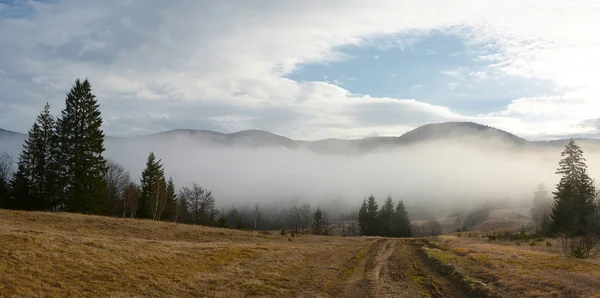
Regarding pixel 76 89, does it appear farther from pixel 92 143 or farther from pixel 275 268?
pixel 275 268

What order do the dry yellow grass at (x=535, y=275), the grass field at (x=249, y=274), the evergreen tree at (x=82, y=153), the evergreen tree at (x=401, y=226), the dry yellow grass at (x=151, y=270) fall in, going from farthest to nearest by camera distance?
the evergreen tree at (x=401, y=226), the evergreen tree at (x=82, y=153), the dry yellow grass at (x=535, y=275), the grass field at (x=249, y=274), the dry yellow grass at (x=151, y=270)

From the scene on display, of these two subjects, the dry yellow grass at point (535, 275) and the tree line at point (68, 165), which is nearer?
the dry yellow grass at point (535, 275)

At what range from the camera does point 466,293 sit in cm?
1862

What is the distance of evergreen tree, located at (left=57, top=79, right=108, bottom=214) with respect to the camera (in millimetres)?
55406

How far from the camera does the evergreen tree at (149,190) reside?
8069cm

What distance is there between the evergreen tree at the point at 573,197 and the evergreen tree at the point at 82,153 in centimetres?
7564

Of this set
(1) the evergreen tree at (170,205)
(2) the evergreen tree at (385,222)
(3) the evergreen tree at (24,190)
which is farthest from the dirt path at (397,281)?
(2) the evergreen tree at (385,222)

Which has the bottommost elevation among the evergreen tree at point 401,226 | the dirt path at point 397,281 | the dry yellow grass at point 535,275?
the evergreen tree at point 401,226

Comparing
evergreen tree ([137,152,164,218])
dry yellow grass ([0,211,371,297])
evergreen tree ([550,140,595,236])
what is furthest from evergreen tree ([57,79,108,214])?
evergreen tree ([550,140,595,236])

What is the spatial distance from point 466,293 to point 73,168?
5505 cm

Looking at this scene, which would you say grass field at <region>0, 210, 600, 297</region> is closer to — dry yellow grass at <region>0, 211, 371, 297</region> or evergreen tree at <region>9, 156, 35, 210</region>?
dry yellow grass at <region>0, 211, 371, 297</region>

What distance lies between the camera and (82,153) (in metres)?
55.9

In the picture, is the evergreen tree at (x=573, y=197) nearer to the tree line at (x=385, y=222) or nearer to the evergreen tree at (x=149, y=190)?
the tree line at (x=385, y=222)

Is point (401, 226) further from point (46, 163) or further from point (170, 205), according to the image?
point (46, 163)
